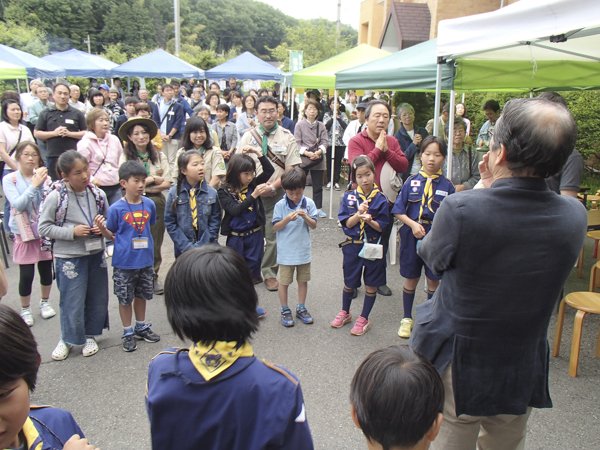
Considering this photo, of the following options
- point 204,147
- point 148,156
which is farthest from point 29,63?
point 204,147

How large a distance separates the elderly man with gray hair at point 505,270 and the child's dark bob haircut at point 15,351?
4.36 ft

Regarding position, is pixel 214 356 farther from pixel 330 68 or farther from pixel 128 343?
pixel 330 68

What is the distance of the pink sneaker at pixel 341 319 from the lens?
420cm

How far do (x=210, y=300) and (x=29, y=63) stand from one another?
50.8ft

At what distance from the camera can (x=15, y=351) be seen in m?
1.03

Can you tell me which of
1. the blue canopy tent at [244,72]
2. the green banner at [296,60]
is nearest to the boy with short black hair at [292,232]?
the green banner at [296,60]

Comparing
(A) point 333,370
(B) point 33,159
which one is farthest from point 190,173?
(A) point 333,370

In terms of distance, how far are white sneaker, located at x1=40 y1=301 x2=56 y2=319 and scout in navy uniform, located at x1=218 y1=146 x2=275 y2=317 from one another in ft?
6.11

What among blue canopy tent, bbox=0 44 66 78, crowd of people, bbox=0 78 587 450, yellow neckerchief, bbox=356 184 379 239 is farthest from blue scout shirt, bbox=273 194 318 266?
blue canopy tent, bbox=0 44 66 78

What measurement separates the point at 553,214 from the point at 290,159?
3826mm

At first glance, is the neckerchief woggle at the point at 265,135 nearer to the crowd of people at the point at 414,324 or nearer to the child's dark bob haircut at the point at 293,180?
the child's dark bob haircut at the point at 293,180

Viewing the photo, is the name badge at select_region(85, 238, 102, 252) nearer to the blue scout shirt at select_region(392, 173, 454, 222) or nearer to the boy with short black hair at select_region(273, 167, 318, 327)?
the boy with short black hair at select_region(273, 167, 318, 327)

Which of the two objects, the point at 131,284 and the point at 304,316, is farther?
the point at 304,316

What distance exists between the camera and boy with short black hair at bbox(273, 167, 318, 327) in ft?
13.4
